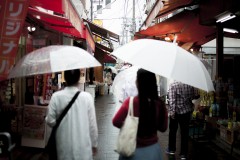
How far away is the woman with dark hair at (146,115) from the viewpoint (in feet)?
13.1

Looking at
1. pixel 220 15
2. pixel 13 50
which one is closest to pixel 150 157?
pixel 13 50

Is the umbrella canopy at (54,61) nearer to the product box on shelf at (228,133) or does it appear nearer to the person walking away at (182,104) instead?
the person walking away at (182,104)

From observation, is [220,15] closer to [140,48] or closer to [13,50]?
[140,48]

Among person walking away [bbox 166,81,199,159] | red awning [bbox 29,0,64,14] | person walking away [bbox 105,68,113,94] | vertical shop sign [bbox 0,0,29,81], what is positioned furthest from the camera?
person walking away [bbox 105,68,113,94]

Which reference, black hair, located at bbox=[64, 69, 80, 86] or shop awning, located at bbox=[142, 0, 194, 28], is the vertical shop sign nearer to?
black hair, located at bbox=[64, 69, 80, 86]

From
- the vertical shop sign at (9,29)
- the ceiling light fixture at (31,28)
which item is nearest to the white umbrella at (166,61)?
the vertical shop sign at (9,29)

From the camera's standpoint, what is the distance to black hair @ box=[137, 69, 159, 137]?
13.1ft

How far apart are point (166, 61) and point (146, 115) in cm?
75

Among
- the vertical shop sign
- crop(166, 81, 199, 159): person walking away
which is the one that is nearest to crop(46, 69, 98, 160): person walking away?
the vertical shop sign

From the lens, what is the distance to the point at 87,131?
14.1 feet

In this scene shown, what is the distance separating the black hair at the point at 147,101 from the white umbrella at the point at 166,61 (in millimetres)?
116

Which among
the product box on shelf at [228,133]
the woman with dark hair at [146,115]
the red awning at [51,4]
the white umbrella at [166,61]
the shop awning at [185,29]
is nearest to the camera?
the woman with dark hair at [146,115]

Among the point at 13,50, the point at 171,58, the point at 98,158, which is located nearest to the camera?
the point at 171,58

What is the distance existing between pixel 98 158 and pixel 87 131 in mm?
4227
